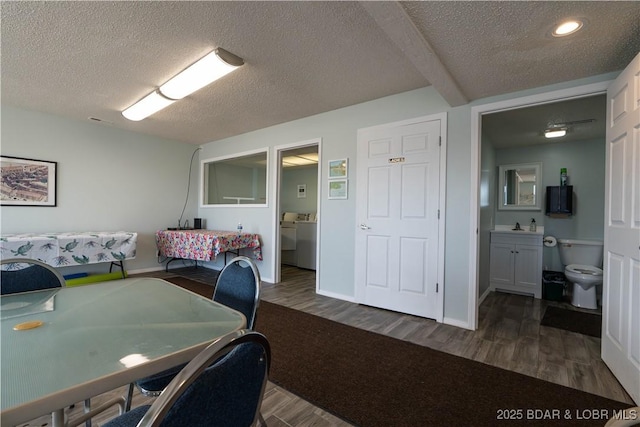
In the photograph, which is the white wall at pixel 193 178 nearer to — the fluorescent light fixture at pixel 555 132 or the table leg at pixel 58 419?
the fluorescent light fixture at pixel 555 132

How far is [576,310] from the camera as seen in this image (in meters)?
3.22

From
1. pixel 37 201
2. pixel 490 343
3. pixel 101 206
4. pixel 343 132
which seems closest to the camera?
pixel 490 343

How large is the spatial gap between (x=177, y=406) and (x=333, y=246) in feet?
10.2

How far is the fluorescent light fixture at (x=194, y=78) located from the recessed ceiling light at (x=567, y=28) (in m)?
2.25

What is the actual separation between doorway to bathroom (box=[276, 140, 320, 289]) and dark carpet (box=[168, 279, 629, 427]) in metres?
1.73

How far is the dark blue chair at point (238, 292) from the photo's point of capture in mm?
1211

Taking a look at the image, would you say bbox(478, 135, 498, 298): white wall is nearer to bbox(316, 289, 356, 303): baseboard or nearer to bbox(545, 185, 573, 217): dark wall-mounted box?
bbox(545, 185, 573, 217): dark wall-mounted box

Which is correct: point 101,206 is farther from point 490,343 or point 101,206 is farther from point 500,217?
point 500,217

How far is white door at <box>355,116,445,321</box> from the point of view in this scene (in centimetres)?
287

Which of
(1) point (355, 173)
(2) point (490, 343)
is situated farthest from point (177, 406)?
(1) point (355, 173)

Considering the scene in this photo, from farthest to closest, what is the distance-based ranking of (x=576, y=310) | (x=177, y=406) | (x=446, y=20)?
(x=576, y=310), (x=446, y=20), (x=177, y=406)

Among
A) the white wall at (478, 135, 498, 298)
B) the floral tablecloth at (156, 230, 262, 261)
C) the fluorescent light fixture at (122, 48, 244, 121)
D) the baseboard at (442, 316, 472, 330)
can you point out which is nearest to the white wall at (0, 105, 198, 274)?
the floral tablecloth at (156, 230, 262, 261)

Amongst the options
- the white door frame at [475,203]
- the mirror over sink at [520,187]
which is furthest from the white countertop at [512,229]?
the white door frame at [475,203]

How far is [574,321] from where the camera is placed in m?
2.88
